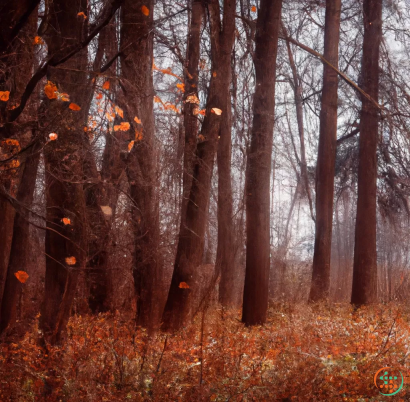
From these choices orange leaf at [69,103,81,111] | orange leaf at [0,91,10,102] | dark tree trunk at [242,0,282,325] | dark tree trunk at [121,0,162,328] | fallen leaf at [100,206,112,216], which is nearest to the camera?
orange leaf at [0,91,10,102]

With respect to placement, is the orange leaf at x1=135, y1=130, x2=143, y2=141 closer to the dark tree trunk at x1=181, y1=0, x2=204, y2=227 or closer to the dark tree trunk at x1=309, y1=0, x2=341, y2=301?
the dark tree trunk at x1=181, y1=0, x2=204, y2=227

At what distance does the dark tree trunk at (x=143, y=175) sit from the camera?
9.07 meters

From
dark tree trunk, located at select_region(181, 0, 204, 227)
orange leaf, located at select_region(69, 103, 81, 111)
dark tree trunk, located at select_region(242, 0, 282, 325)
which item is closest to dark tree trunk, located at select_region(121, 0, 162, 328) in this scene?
dark tree trunk, located at select_region(181, 0, 204, 227)

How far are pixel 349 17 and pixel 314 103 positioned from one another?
8.79 feet

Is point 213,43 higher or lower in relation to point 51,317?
higher

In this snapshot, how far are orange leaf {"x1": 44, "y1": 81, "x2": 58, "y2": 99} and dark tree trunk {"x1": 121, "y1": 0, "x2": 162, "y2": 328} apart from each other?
2.11m

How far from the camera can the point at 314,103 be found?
16.5 meters

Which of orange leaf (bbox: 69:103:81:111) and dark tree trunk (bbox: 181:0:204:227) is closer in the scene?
orange leaf (bbox: 69:103:81:111)

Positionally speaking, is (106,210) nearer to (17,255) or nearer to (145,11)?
(17,255)

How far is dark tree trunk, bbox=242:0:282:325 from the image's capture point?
437 inches

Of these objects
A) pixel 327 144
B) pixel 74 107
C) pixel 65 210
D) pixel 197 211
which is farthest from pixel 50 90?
pixel 327 144

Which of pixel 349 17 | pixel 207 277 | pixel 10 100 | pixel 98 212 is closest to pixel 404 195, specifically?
pixel 349 17

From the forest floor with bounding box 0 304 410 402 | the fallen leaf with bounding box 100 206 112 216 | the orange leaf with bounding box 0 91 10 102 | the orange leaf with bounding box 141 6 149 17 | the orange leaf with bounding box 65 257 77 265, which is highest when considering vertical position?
the orange leaf with bounding box 141 6 149 17

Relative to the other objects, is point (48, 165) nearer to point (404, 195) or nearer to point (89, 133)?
point (89, 133)
